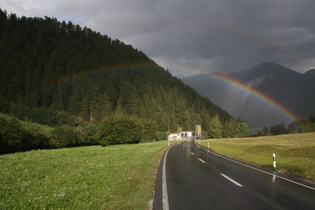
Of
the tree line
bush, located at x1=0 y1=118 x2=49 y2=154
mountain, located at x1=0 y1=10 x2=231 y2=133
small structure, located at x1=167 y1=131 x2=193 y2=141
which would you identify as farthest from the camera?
mountain, located at x1=0 y1=10 x2=231 y2=133

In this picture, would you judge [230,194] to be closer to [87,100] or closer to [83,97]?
[87,100]

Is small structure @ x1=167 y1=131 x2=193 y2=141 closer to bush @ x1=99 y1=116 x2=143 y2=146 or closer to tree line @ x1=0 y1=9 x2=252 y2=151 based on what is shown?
tree line @ x1=0 y1=9 x2=252 y2=151

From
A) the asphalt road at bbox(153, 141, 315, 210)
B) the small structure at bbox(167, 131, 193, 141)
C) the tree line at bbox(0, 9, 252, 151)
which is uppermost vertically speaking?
the tree line at bbox(0, 9, 252, 151)

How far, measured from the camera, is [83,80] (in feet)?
570

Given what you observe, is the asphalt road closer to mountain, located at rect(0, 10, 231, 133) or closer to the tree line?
the tree line

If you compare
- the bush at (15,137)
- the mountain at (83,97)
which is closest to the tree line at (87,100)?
the mountain at (83,97)

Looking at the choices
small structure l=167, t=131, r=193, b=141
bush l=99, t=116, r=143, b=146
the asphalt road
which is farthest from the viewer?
small structure l=167, t=131, r=193, b=141

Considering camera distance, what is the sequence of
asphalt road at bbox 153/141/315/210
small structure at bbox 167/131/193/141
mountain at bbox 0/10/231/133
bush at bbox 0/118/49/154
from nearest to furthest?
1. asphalt road at bbox 153/141/315/210
2. bush at bbox 0/118/49/154
3. small structure at bbox 167/131/193/141
4. mountain at bbox 0/10/231/133

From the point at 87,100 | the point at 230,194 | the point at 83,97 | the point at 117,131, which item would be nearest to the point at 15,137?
the point at 117,131

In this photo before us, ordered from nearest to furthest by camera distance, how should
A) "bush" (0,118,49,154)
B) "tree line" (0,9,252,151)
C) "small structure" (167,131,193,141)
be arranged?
"bush" (0,118,49,154) → "small structure" (167,131,193,141) → "tree line" (0,9,252,151)

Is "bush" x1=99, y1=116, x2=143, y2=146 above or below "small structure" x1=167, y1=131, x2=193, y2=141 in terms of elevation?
above

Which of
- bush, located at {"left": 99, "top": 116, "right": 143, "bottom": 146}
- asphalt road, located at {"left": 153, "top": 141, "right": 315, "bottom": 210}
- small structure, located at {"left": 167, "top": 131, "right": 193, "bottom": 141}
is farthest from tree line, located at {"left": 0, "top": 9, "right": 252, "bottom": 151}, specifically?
asphalt road, located at {"left": 153, "top": 141, "right": 315, "bottom": 210}

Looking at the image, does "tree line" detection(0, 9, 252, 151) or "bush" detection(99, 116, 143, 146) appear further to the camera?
"tree line" detection(0, 9, 252, 151)

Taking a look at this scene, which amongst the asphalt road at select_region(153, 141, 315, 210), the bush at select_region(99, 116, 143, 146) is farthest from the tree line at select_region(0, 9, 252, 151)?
the asphalt road at select_region(153, 141, 315, 210)
